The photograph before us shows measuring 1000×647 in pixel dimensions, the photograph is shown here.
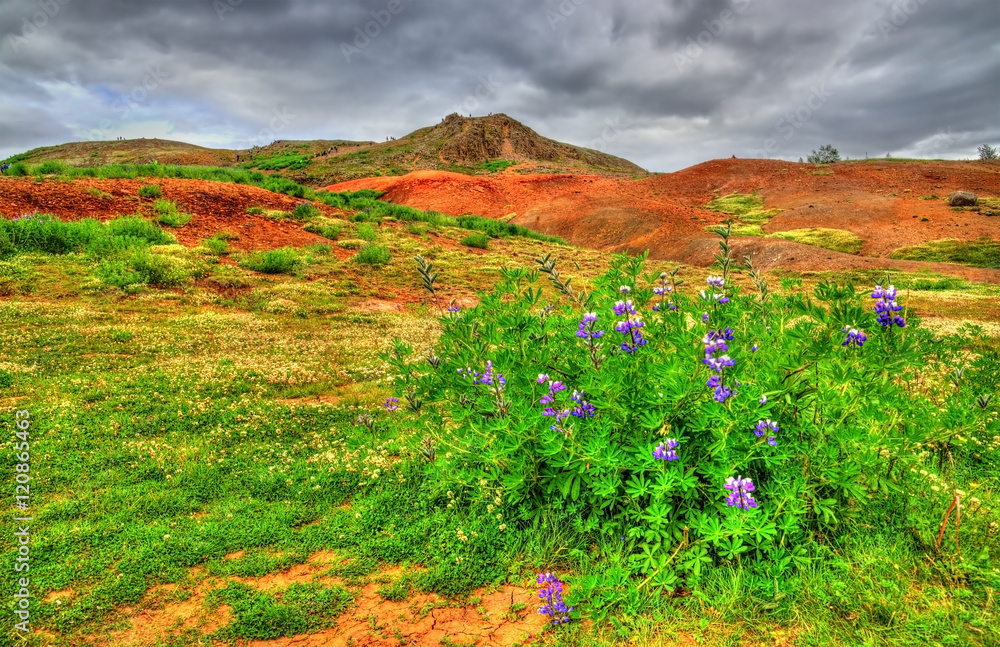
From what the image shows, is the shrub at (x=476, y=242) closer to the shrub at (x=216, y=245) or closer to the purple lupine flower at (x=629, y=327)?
the shrub at (x=216, y=245)

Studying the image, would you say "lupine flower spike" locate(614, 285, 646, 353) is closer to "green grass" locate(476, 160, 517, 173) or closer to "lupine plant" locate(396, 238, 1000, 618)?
"lupine plant" locate(396, 238, 1000, 618)

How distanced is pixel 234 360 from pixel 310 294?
4.82 meters

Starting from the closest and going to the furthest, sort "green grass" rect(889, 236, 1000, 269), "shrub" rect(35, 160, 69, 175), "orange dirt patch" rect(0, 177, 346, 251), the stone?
"orange dirt patch" rect(0, 177, 346, 251)
"shrub" rect(35, 160, 69, 175)
"green grass" rect(889, 236, 1000, 269)
the stone

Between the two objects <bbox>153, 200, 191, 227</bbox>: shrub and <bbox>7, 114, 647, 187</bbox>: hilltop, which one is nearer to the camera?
<bbox>153, 200, 191, 227</bbox>: shrub

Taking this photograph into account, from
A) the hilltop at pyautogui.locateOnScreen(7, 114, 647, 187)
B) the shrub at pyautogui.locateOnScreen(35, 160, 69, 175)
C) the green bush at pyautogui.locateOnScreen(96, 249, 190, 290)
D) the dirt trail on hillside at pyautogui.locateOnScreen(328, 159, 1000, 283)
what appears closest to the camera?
the green bush at pyautogui.locateOnScreen(96, 249, 190, 290)

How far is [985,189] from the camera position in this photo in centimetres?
3375

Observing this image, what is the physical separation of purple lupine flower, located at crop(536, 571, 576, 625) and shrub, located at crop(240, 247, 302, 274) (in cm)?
1294

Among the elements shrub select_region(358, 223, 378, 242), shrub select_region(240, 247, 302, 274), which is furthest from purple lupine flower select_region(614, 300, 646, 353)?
shrub select_region(358, 223, 378, 242)

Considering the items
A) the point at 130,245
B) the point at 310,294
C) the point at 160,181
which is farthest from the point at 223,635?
the point at 160,181

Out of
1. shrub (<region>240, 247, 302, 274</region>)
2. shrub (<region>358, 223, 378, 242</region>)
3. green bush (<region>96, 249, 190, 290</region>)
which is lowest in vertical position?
green bush (<region>96, 249, 190, 290</region>)

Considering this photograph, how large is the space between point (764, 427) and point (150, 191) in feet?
64.4

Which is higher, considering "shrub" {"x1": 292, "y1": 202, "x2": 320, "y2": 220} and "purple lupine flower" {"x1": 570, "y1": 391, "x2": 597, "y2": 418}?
"shrub" {"x1": 292, "y1": 202, "x2": 320, "y2": 220}

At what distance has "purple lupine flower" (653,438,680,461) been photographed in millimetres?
2791

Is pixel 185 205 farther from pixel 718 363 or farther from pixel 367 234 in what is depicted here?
pixel 718 363
